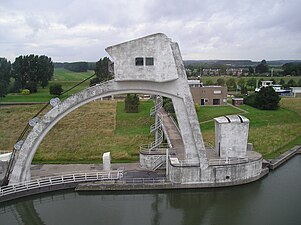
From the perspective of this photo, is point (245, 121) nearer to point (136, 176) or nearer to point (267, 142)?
point (136, 176)

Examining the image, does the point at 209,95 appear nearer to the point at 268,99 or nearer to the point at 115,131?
the point at 268,99

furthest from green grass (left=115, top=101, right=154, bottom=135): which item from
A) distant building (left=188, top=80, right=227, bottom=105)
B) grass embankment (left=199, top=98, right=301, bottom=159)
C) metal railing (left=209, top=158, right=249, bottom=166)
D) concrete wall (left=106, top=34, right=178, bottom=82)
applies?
concrete wall (left=106, top=34, right=178, bottom=82)

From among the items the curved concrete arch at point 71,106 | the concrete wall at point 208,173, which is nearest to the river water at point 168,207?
the concrete wall at point 208,173

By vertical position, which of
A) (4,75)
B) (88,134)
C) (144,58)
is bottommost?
(88,134)

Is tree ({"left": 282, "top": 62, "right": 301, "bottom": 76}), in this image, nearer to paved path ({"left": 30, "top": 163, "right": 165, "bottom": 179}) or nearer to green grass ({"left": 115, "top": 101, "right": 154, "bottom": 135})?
green grass ({"left": 115, "top": 101, "right": 154, "bottom": 135})

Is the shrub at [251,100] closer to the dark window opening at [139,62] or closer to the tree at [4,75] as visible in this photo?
the dark window opening at [139,62]

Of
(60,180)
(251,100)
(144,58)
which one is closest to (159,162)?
(60,180)
